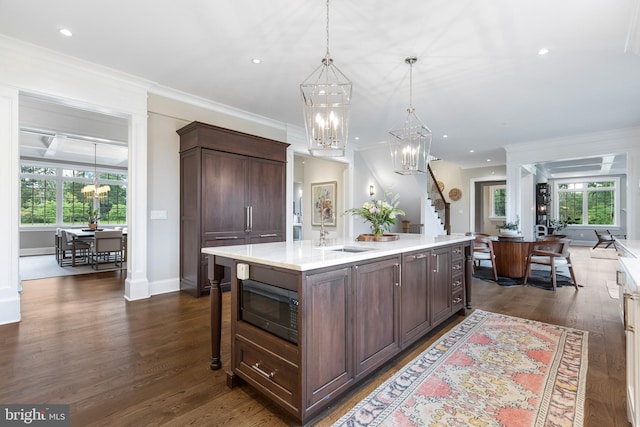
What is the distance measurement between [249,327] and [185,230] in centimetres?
293

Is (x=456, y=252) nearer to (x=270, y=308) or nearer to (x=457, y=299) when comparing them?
(x=457, y=299)

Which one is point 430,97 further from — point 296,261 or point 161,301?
point 161,301

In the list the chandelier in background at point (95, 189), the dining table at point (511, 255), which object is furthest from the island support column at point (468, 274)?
the chandelier in background at point (95, 189)

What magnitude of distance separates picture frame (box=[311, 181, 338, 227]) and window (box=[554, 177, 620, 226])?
9754 mm

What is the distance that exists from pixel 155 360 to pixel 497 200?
38.4 ft

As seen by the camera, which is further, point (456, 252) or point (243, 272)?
point (456, 252)

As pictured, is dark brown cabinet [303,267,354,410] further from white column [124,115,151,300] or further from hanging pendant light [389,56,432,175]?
white column [124,115,151,300]

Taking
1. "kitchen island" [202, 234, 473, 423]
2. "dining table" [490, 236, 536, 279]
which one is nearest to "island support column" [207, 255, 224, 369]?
"kitchen island" [202, 234, 473, 423]

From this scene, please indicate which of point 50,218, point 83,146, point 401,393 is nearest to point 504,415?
point 401,393

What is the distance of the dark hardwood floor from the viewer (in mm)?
1758

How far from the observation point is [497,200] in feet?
36.1

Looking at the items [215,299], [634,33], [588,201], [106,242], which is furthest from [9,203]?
[588,201]

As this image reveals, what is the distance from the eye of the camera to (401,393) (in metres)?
1.94

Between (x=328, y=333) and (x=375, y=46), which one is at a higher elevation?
(x=375, y=46)
